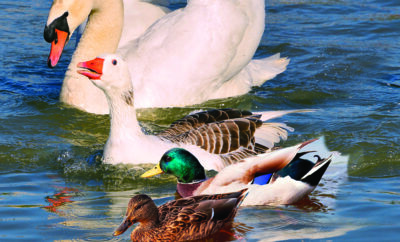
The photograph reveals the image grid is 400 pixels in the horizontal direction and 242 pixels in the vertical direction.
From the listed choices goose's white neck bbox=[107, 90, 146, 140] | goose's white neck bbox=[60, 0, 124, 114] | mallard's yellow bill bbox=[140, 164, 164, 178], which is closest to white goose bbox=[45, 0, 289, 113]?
goose's white neck bbox=[60, 0, 124, 114]

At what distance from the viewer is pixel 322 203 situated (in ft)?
19.9

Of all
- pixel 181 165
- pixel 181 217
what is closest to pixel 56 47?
pixel 181 165

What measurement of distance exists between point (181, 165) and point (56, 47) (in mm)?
2663

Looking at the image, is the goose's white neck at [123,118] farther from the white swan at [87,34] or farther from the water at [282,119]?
the white swan at [87,34]

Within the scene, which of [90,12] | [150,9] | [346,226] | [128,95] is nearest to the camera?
[346,226]

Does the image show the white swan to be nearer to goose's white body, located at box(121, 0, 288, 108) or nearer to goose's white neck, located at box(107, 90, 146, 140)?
goose's white body, located at box(121, 0, 288, 108)

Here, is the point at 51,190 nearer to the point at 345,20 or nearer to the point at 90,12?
the point at 90,12

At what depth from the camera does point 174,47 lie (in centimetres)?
842

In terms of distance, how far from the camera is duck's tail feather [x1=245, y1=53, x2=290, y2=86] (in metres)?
9.76

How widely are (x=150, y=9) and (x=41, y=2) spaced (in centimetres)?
465

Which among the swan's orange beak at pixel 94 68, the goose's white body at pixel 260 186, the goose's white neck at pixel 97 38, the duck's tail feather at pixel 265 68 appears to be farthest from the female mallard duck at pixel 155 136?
the duck's tail feather at pixel 265 68

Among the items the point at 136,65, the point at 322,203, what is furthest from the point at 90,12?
the point at 322,203

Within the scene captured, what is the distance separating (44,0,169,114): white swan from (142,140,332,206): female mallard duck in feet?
8.00

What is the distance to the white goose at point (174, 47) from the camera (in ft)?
27.2
